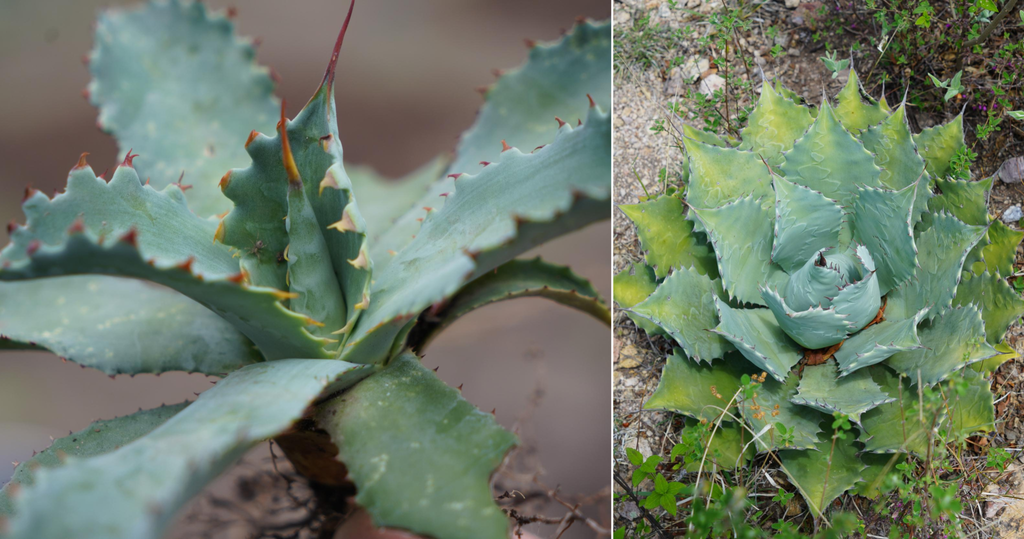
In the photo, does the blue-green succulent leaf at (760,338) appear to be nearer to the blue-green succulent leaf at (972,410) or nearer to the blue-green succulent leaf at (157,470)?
the blue-green succulent leaf at (972,410)

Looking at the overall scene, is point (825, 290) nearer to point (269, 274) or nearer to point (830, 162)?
point (830, 162)

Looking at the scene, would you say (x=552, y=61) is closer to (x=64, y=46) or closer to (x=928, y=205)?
(x=928, y=205)

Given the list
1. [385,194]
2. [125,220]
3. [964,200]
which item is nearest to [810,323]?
[964,200]

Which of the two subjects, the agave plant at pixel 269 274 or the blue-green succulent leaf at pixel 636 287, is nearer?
the agave plant at pixel 269 274

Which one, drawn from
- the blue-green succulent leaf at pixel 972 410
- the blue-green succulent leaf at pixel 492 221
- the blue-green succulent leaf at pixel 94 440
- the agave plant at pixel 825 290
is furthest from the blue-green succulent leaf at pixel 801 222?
the blue-green succulent leaf at pixel 94 440

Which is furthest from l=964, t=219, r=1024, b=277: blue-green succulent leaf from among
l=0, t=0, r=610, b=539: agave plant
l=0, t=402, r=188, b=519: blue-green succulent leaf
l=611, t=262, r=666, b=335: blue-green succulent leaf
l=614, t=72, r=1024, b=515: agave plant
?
l=0, t=402, r=188, b=519: blue-green succulent leaf

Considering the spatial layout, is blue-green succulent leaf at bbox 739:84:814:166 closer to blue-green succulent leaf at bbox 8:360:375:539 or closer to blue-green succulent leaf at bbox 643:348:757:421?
blue-green succulent leaf at bbox 643:348:757:421
